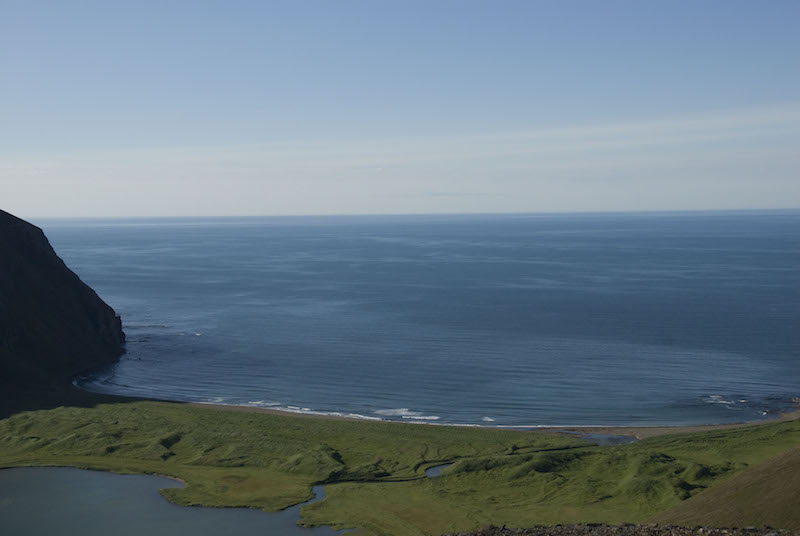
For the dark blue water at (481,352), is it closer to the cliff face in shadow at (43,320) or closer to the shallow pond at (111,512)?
the cliff face in shadow at (43,320)

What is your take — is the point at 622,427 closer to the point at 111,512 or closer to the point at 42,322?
the point at 111,512

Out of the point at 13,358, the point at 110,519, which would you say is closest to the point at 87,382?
the point at 13,358

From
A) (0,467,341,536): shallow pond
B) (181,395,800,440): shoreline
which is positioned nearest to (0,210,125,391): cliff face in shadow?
(0,467,341,536): shallow pond

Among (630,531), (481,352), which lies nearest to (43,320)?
(481,352)

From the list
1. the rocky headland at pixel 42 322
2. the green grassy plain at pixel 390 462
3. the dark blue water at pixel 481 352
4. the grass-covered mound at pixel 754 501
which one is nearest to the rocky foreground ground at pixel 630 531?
the grass-covered mound at pixel 754 501

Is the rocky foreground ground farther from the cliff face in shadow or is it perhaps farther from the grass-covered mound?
the cliff face in shadow

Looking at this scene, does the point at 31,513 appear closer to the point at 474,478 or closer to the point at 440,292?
the point at 474,478
